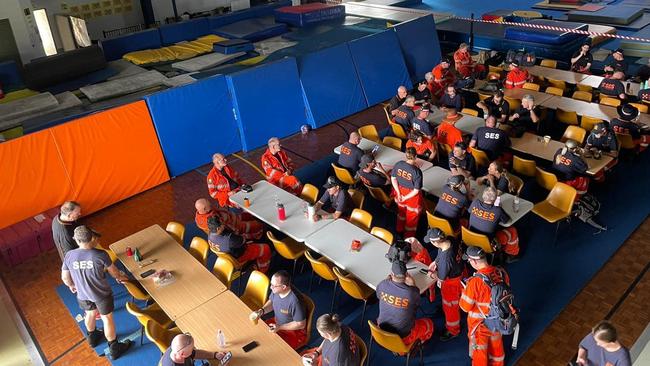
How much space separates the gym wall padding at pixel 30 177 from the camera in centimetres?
917

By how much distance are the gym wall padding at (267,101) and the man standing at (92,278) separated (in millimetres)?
5916

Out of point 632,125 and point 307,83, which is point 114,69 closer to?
point 307,83

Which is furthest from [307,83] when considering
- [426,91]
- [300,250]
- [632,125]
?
[632,125]

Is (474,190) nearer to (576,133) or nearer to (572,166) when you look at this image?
(572,166)

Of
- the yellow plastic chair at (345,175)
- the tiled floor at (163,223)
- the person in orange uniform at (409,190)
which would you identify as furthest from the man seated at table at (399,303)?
the yellow plastic chair at (345,175)

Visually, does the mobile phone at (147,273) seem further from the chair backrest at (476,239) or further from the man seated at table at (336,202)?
the chair backrest at (476,239)

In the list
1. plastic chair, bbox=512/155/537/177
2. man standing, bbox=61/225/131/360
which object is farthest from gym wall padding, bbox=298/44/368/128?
man standing, bbox=61/225/131/360

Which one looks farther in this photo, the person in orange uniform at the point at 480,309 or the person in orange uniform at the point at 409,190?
the person in orange uniform at the point at 409,190

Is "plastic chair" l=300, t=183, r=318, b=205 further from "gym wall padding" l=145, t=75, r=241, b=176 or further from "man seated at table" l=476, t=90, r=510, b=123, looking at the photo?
"man seated at table" l=476, t=90, r=510, b=123

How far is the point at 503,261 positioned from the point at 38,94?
1098 centimetres

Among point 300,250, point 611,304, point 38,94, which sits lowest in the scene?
point 611,304

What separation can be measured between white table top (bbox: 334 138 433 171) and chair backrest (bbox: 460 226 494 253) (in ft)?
5.78

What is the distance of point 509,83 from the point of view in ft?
Result: 40.4

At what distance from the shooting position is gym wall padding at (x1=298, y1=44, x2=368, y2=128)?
1283 cm
